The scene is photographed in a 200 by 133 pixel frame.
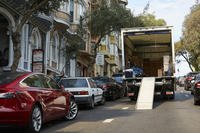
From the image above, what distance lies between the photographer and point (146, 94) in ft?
71.2

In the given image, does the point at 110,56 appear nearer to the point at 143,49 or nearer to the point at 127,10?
the point at 127,10

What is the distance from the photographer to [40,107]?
11859 mm

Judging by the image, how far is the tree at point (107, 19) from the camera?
122 feet

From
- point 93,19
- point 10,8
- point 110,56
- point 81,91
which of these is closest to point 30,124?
point 81,91

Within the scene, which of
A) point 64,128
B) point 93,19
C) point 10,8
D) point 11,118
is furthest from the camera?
point 93,19

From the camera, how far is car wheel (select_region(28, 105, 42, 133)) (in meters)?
11.2

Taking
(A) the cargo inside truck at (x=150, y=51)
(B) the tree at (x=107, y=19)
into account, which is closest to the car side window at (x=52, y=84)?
(A) the cargo inside truck at (x=150, y=51)

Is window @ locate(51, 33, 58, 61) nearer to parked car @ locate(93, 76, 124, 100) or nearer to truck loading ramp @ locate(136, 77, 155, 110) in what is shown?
parked car @ locate(93, 76, 124, 100)

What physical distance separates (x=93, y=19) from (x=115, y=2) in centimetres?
232

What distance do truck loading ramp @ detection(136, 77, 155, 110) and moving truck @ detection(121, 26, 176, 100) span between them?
483 mm

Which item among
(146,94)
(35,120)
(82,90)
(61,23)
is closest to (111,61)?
(61,23)

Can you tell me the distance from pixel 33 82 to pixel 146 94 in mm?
10397

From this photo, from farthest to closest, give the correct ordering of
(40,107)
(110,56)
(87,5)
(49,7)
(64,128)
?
(110,56) < (87,5) < (49,7) < (64,128) < (40,107)

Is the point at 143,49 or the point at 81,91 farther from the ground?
the point at 143,49
